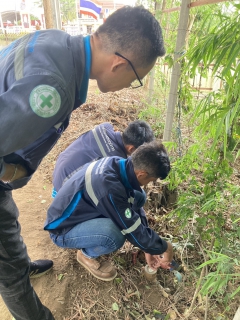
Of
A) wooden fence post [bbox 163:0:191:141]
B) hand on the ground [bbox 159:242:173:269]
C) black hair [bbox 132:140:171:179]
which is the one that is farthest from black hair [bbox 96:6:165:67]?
hand on the ground [bbox 159:242:173:269]

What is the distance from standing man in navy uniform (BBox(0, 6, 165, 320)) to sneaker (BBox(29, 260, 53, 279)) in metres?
0.83

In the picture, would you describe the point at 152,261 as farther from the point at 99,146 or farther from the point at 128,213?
the point at 99,146

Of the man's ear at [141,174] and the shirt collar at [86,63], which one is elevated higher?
the shirt collar at [86,63]

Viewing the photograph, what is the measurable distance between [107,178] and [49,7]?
654 centimetres

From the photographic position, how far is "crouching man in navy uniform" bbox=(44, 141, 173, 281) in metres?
1.75

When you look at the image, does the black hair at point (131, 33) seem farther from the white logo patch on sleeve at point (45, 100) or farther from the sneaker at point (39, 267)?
the sneaker at point (39, 267)

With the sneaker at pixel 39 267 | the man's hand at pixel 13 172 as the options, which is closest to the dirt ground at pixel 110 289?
the sneaker at pixel 39 267

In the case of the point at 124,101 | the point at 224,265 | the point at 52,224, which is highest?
the point at 224,265

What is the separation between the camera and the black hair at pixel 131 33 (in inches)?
43.1

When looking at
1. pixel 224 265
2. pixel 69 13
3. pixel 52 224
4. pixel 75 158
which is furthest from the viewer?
pixel 69 13

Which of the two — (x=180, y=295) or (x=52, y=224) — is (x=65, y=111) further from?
(x=180, y=295)

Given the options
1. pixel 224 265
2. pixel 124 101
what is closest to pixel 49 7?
pixel 124 101

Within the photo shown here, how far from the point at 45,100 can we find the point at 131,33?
18.6 inches

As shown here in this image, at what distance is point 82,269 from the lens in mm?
2238
